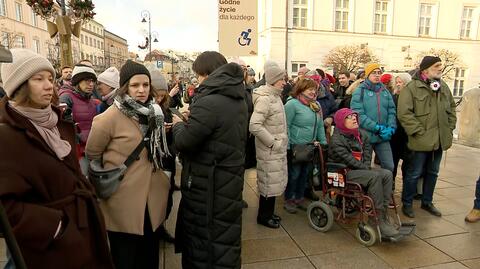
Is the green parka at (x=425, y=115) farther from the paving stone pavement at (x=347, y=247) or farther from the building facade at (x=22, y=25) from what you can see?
the building facade at (x=22, y=25)

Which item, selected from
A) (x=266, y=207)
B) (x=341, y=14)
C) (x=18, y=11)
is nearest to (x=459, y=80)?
(x=341, y=14)

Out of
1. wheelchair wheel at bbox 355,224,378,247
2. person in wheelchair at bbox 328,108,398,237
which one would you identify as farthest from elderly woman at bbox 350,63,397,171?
wheelchair wheel at bbox 355,224,378,247

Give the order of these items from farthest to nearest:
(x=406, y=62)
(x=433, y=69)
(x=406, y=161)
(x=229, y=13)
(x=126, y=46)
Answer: (x=126, y=46)
(x=406, y=62)
(x=229, y=13)
(x=406, y=161)
(x=433, y=69)

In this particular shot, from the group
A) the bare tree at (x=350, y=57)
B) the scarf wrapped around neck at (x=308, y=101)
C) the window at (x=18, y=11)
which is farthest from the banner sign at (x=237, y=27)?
the window at (x=18, y=11)

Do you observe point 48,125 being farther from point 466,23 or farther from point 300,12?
point 466,23

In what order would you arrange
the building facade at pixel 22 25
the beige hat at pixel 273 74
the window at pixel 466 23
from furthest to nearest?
the building facade at pixel 22 25 < the window at pixel 466 23 < the beige hat at pixel 273 74

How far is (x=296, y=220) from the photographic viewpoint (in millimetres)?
4652

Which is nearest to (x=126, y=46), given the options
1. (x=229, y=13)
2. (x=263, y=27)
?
(x=263, y=27)

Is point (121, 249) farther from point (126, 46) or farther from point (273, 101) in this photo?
point (126, 46)

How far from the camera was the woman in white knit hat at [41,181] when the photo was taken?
168cm

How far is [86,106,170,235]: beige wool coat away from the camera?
8.16 feet

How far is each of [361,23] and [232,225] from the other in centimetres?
3078

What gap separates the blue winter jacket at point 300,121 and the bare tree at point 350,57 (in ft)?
79.8

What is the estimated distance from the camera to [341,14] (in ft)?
98.3
